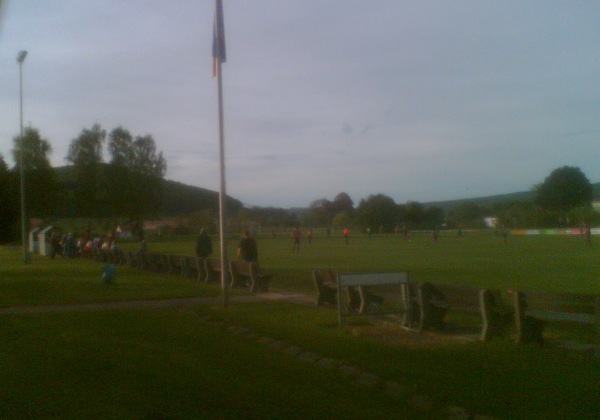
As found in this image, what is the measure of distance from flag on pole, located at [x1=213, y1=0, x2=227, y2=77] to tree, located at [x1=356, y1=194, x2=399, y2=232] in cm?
10638

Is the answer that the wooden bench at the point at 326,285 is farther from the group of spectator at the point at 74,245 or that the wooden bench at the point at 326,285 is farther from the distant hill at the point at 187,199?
the distant hill at the point at 187,199

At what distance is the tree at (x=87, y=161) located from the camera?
88125 millimetres

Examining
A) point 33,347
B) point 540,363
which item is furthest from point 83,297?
point 540,363

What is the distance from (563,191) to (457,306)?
452 feet

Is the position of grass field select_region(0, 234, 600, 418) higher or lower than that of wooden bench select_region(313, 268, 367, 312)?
lower

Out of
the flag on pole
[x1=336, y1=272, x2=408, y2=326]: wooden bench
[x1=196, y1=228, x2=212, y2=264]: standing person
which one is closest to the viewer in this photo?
[x1=336, y1=272, x2=408, y2=326]: wooden bench

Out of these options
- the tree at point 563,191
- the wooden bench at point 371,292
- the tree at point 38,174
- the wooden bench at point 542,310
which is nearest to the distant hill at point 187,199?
the tree at point 38,174

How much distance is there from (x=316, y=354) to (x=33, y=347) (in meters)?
4.26

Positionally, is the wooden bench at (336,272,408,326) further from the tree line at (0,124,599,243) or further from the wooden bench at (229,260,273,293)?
the tree line at (0,124,599,243)

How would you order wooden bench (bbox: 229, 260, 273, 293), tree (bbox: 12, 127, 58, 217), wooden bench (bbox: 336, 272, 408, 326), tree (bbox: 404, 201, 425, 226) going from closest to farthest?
wooden bench (bbox: 336, 272, 408, 326) → wooden bench (bbox: 229, 260, 273, 293) → tree (bbox: 12, 127, 58, 217) → tree (bbox: 404, 201, 425, 226)

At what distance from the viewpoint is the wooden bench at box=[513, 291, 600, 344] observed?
973 cm

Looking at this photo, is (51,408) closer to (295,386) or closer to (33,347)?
(295,386)

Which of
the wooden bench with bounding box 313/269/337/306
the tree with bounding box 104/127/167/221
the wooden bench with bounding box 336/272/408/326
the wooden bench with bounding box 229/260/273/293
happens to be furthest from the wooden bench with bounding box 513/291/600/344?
the tree with bounding box 104/127/167/221

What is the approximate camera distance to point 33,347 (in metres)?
10.6
